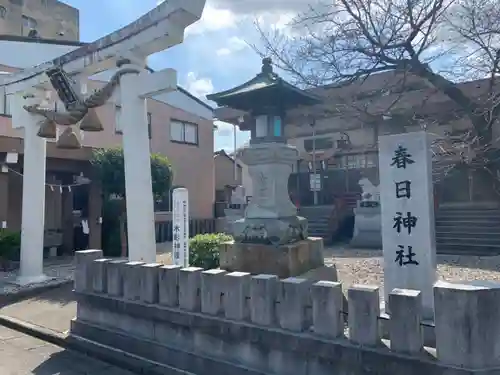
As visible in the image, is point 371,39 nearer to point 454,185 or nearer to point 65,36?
point 454,185

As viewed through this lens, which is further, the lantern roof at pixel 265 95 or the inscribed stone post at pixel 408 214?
the lantern roof at pixel 265 95

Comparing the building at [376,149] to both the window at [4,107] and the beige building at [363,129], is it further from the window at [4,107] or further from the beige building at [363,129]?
the window at [4,107]

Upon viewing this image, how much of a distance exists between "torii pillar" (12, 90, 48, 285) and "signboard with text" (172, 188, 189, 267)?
12.6 ft

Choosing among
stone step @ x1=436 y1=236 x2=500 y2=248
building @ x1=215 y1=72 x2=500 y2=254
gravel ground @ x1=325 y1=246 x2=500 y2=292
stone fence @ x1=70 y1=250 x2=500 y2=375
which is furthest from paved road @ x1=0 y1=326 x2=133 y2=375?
stone step @ x1=436 y1=236 x2=500 y2=248

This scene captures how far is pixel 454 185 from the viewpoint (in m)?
21.2

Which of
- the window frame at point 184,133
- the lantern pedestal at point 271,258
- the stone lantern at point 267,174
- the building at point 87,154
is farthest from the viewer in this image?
the window frame at point 184,133

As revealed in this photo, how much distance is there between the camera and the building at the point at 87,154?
590 inches

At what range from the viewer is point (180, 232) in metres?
8.68

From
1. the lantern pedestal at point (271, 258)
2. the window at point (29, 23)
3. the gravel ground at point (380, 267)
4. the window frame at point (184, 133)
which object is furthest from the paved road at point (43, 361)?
the window at point (29, 23)

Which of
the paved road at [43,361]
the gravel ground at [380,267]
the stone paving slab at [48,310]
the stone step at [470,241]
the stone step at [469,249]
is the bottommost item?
the paved road at [43,361]

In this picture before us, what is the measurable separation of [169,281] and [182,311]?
45 cm

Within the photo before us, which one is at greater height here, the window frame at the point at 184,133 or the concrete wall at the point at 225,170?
the window frame at the point at 184,133

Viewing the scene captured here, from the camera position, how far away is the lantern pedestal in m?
7.05

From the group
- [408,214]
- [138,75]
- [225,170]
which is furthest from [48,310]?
[225,170]
